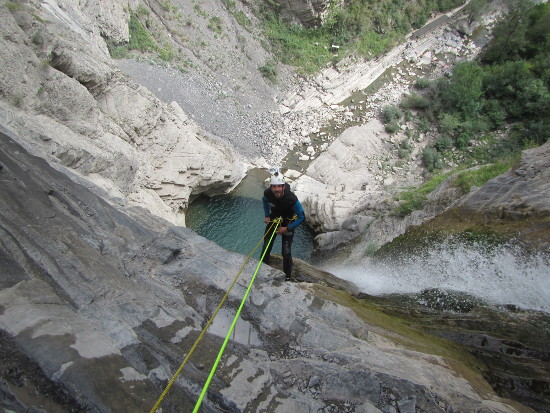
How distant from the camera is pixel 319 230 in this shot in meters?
17.7

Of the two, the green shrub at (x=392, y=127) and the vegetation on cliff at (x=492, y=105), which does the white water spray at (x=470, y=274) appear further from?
the green shrub at (x=392, y=127)

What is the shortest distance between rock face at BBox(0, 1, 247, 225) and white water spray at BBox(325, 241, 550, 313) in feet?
29.9

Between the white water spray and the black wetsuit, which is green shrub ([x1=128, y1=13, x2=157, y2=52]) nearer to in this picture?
the black wetsuit

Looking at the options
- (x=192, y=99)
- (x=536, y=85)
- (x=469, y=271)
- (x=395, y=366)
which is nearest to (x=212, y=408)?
(x=395, y=366)

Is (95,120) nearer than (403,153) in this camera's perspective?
Yes

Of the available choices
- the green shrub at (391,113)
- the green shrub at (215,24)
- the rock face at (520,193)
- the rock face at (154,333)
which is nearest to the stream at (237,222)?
the rock face at (520,193)

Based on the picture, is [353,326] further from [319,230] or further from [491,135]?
[491,135]

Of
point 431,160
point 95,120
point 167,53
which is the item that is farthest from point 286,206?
point 167,53

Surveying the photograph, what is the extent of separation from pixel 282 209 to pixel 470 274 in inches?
216

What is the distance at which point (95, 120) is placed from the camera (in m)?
13.6

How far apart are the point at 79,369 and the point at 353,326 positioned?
4.55 meters

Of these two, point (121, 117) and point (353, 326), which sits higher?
point (121, 117)

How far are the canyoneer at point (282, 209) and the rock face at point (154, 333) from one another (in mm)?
1388

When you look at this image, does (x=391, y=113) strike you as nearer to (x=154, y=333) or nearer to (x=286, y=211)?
(x=286, y=211)
